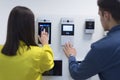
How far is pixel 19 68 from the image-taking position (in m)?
1.79

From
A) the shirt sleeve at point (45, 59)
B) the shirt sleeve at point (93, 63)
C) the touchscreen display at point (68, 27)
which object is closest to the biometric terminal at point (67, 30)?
the touchscreen display at point (68, 27)

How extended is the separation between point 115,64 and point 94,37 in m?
0.83

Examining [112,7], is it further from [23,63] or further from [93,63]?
[23,63]

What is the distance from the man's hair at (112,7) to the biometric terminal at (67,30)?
76cm

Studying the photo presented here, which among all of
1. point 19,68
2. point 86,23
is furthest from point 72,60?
point 86,23

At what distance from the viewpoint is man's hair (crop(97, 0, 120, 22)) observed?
1316 millimetres

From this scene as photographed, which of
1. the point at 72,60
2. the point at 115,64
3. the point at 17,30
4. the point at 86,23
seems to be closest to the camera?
the point at 115,64

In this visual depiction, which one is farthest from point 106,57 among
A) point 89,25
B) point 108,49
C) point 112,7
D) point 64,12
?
point 64,12

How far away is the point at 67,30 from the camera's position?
2.11 m

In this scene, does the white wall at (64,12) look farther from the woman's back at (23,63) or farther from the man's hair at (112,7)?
the man's hair at (112,7)

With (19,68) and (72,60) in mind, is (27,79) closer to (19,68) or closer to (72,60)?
(19,68)

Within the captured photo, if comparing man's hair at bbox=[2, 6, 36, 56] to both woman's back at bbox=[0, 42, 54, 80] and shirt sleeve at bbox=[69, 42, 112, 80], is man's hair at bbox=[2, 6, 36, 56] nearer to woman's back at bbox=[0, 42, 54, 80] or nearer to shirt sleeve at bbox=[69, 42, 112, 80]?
woman's back at bbox=[0, 42, 54, 80]

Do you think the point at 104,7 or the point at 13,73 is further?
the point at 13,73

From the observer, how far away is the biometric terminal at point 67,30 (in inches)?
82.7
